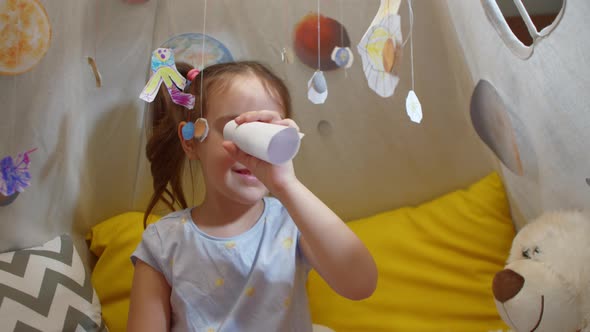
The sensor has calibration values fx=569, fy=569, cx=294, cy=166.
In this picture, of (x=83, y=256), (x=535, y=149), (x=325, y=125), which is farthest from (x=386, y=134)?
(x=83, y=256)

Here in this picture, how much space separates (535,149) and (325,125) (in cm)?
44

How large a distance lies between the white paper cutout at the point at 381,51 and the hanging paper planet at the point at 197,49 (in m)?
0.43

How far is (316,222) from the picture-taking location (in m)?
0.73

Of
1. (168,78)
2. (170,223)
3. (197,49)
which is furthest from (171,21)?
(170,223)

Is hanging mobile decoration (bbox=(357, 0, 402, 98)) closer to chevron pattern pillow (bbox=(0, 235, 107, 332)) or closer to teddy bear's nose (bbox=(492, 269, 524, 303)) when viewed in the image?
teddy bear's nose (bbox=(492, 269, 524, 303))

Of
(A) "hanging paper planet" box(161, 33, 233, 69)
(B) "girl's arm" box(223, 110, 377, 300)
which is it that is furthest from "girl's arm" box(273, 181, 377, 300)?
(A) "hanging paper planet" box(161, 33, 233, 69)

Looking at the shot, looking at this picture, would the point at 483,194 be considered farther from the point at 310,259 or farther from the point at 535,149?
the point at 310,259

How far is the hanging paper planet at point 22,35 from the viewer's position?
870 millimetres

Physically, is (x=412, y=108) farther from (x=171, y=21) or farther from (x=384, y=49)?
(x=171, y=21)

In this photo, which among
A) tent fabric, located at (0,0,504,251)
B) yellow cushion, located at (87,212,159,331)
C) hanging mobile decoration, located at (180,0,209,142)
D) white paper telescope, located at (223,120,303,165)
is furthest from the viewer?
yellow cushion, located at (87,212,159,331)

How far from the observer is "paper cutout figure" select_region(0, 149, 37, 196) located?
906mm

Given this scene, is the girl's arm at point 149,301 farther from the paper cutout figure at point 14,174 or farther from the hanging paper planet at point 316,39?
the hanging paper planet at point 316,39

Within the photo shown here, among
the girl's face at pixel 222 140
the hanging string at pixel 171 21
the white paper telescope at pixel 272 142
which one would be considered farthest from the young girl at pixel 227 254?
the hanging string at pixel 171 21

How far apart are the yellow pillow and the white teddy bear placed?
29 centimetres
